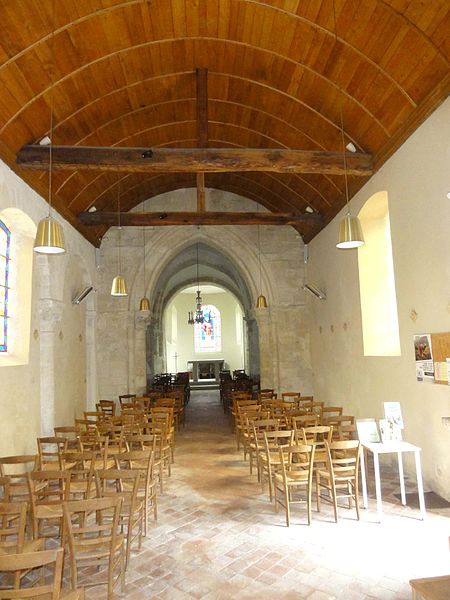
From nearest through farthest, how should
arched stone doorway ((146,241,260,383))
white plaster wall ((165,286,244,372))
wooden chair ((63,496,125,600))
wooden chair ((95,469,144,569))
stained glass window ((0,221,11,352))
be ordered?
wooden chair ((63,496,125,600)) < wooden chair ((95,469,144,569)) < stained glass window ((0,221,11,352)) < arched stone doorway ((146,241,260,383)) < white plaster wall ((165,286,244,372))

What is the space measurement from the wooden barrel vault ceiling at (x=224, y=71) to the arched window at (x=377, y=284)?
0.84 m

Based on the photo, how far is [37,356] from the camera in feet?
30.4

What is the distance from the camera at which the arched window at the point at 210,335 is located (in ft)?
91.6

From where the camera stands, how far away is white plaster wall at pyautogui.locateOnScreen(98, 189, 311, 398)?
13430 mm

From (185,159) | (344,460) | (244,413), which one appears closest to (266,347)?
(244,413)

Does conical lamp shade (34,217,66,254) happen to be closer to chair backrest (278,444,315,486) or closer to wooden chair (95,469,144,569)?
wooden chair (95,469,144,569)

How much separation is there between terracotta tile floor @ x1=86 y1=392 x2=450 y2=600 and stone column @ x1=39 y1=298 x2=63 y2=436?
4.04 meters

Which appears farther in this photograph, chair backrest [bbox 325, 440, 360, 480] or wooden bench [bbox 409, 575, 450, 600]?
chair backrest [bbox 325, 440, 360, 480]

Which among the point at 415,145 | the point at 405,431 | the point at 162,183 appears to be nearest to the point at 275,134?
the point at 415,145

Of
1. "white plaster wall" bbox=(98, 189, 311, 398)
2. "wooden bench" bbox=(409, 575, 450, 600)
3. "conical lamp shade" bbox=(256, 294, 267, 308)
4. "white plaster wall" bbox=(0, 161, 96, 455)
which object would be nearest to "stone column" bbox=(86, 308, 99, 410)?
"white plaster wall" bbox=(98, 189, 311, 398)

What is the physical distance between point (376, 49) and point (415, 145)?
141 cm

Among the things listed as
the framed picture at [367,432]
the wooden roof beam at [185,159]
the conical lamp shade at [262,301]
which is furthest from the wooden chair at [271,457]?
the conical lamp shade at [262,301]

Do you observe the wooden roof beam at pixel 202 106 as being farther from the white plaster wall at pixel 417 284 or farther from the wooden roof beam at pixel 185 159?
the white plaster wall at pixel 417 284

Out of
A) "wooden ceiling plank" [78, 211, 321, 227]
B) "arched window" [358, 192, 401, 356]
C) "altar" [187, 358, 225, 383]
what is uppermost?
"wooden ceiling plank" [78, 211, 321, 227]
